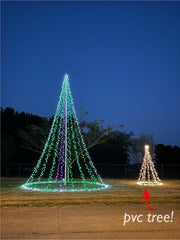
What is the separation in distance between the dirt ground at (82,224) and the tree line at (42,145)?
15429 millimetres

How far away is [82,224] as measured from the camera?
534cm

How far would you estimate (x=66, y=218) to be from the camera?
231 inches

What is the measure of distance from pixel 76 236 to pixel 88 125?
1752cm

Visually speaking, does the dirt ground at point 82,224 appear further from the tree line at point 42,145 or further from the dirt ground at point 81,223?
the tree line at point 42,145

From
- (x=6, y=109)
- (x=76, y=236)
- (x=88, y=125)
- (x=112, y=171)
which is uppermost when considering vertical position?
(x=6, y=109)

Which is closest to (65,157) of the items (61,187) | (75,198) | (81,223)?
(61,187)

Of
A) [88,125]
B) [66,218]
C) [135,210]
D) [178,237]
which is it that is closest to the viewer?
[178,237]

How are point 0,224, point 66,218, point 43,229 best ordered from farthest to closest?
point 66,218 < point 0,224 < point 43,229

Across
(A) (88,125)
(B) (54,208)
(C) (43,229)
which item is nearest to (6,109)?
(A) (88,125)

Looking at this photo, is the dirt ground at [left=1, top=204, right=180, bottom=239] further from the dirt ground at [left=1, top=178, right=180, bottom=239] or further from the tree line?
the tree line

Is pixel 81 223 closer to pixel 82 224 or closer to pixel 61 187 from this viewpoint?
pixel 82 224

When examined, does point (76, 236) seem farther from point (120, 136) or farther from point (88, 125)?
point (120, 136)

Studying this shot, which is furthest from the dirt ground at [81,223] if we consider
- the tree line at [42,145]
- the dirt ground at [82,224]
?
the tree line at [42,145]

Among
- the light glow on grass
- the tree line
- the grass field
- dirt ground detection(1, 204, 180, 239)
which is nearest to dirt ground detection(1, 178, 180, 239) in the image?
dirt ground detection(1, 204, 180, 239)
